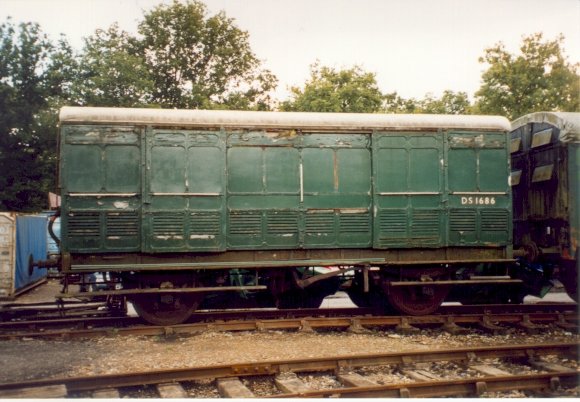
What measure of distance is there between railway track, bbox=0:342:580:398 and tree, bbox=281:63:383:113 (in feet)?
84.5

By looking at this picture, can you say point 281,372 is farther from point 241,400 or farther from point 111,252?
point 111,252

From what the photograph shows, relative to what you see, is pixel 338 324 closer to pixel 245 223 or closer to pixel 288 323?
pixel 288 323

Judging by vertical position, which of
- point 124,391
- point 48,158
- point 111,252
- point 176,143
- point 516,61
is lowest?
point 124,391

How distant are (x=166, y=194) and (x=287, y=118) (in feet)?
8.38

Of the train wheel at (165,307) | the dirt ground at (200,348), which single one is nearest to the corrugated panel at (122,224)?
the train wheel at (165,307)

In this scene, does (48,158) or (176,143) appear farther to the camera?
(48,158)

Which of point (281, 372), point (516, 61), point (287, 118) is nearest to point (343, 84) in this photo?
point (516, 61)

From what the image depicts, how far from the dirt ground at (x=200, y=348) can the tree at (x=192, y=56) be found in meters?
23.8

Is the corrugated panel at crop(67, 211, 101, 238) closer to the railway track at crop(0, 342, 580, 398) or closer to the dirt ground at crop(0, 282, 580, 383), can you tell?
the dirt ground at crop(0, 282, 580, 383)

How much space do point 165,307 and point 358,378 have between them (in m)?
4.01

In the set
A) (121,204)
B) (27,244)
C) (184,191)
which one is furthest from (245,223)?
(27,244)

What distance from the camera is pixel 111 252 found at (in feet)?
27.0

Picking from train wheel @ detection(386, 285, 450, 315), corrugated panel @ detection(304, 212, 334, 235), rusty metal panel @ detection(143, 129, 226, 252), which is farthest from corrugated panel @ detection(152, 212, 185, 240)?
train wheel @ detection(386, 285, 450, 315)

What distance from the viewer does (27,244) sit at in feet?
49.9
